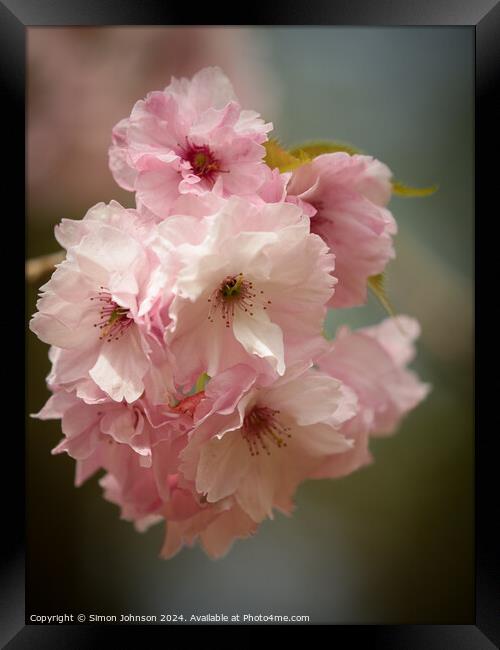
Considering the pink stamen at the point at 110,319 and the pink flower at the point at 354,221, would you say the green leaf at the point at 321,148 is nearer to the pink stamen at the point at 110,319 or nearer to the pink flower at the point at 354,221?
the pink flower at the point at 354,221

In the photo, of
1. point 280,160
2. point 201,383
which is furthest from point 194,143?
point 201,383

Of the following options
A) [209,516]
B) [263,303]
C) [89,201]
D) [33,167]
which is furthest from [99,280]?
[89,201]

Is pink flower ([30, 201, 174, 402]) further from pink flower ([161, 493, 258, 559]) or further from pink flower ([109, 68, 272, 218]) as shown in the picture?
pink flower ([161, 493, 258, 559])

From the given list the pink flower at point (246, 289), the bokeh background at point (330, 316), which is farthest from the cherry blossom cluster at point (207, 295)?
the bokeh background at point (330, 316)

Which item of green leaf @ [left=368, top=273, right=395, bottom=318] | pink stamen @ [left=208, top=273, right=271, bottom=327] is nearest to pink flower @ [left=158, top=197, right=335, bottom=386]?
pink stamen @ [left=208, top=273, right=271, bottom=327]

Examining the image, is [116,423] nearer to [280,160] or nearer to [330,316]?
[280,160]

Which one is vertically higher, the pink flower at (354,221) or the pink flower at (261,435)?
the pink flower at (354,221)
